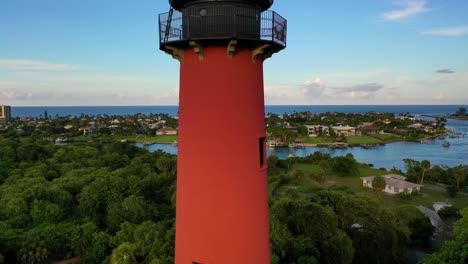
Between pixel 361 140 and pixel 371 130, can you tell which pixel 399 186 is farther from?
pixel 371 130

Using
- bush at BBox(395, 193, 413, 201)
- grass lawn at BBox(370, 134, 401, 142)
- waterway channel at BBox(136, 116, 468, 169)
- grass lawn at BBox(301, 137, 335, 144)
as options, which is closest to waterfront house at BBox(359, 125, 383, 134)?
grass lawn at BBox(370, 134, 401, 142)

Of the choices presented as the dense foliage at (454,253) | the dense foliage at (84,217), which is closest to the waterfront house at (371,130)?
the dense foliage at (84,217)

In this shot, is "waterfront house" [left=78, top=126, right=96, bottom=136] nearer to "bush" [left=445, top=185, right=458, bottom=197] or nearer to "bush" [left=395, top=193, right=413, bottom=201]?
"bush" [left=395, top=193, right=413, bottom=201]

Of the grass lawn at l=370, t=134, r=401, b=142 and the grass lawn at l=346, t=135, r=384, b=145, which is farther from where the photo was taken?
the grass lawn at l=370, t=134, r=401, b=142

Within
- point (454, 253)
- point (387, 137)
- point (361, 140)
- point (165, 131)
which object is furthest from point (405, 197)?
point (165, 131)

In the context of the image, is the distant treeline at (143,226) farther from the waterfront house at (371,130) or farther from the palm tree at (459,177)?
the waterfront house at (371,130)

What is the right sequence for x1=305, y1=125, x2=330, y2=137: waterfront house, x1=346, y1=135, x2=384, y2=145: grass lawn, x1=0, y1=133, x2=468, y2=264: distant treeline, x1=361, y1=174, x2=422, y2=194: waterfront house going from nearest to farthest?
x1=0, y1=133, x2=468, y2=264: distant treeline
x1=361, y1=174, x2=422, y2=194: waterfront house
x1=346, y1=135, x2=384, y2=145: grass lawn
x1=305, y1=125, x2=330, y2=137: waterfront house

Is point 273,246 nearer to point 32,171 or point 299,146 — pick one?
point 32,171
